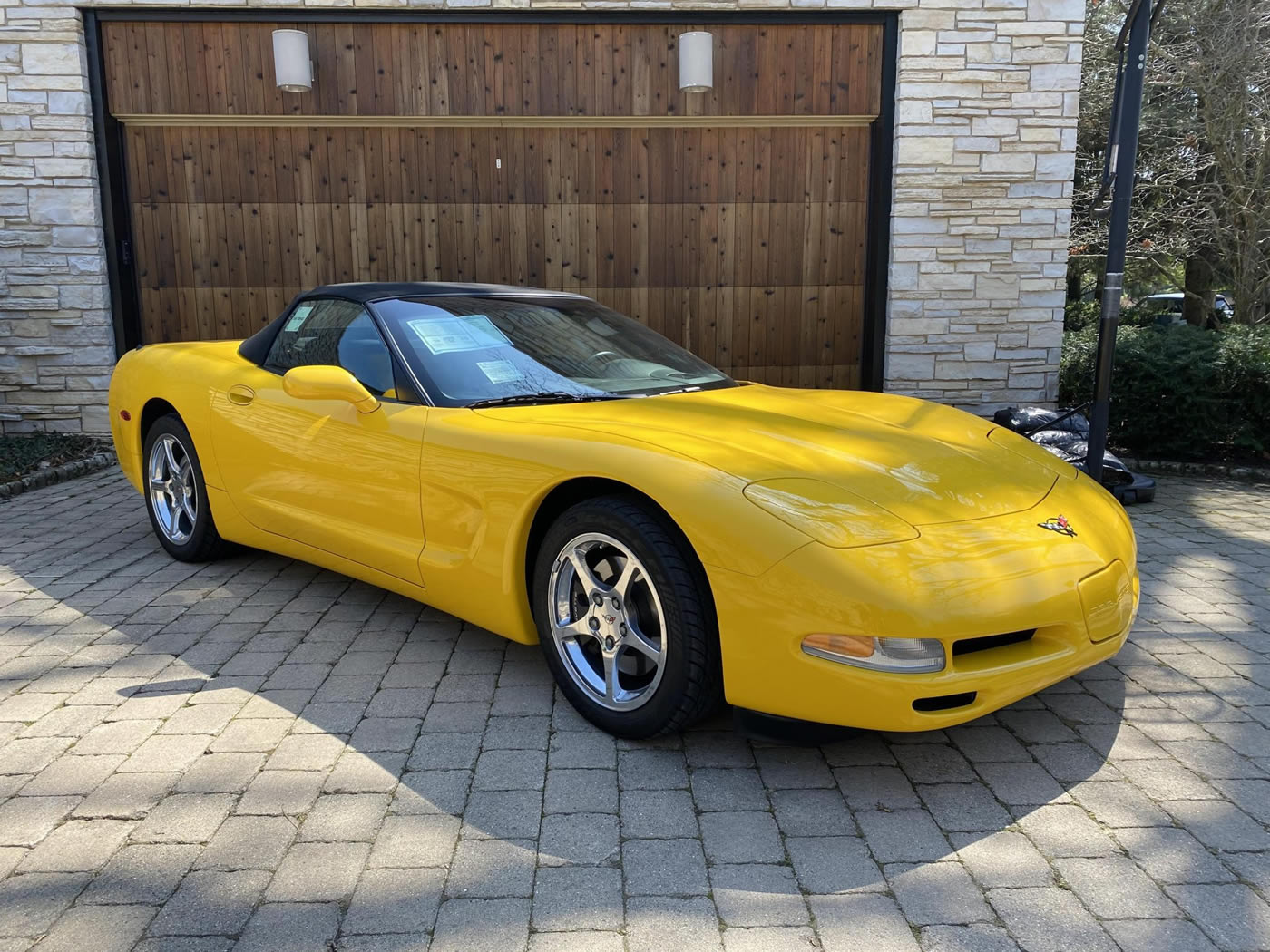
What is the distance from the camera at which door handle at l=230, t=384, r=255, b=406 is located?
3.98 m

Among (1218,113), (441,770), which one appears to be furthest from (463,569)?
(1218,113)

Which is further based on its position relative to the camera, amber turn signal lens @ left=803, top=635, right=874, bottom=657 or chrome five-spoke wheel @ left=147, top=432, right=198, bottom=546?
chrome five-spoke wheel @ left=147, top=432, right=198, bottom=546

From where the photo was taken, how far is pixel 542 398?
333 cm

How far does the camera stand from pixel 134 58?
7.45 metres

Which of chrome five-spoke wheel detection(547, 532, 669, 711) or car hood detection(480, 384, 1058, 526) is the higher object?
car hood detection(480, 384, 1058, 526)

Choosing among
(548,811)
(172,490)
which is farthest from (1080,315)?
(548,811)

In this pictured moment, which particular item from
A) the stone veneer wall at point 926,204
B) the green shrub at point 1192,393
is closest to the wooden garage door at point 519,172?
the stone veneer wall at point 926,204

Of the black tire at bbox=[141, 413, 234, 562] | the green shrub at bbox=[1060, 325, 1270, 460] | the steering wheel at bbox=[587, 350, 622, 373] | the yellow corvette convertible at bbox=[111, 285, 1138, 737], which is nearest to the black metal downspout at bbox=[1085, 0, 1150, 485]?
the yellow corvette convertible at bbox=[111, 285, 1138, 737]

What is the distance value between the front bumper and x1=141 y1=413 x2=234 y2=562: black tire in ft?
9.61

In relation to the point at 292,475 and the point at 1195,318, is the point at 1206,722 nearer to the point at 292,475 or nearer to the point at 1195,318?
the point at 292,475

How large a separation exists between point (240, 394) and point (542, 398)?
Result: 1.53 m

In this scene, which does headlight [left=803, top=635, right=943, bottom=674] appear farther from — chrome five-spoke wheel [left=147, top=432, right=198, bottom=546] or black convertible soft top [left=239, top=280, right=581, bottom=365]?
chrome five-spoke wheel [left=147, top=432, right=198, bottom=546]

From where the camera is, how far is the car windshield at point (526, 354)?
133 inches

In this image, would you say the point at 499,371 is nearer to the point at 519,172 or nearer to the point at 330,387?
the point at 330,387
